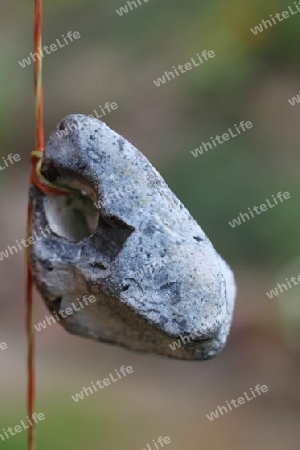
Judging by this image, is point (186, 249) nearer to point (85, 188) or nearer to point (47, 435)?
point (85, 188)

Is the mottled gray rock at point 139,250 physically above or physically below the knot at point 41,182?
below

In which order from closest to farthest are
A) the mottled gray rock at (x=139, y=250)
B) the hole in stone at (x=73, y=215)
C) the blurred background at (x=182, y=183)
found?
the mottled gray rock at (x=139, y=250) < the hole in stone at (x=73, y=215) < the blurred background at (x=182, y=183)

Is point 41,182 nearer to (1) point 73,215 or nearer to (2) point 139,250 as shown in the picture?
(1) point 73,215

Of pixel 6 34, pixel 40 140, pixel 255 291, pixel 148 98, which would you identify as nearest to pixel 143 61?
pixel 148 98

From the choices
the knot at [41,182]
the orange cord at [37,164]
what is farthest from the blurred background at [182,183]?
the knot at [41,182]

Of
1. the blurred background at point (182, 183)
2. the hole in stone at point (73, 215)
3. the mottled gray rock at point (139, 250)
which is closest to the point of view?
the mottled gray rock at point (139, 250)

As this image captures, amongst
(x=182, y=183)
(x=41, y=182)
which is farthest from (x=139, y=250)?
(x=182, y=183)

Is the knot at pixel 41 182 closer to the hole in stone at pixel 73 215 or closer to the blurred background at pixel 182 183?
the hole in stone at pixel 73 215

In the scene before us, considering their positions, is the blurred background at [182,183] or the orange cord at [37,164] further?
the blurred background at [182,183]

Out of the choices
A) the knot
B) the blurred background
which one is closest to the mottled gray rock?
the knot
